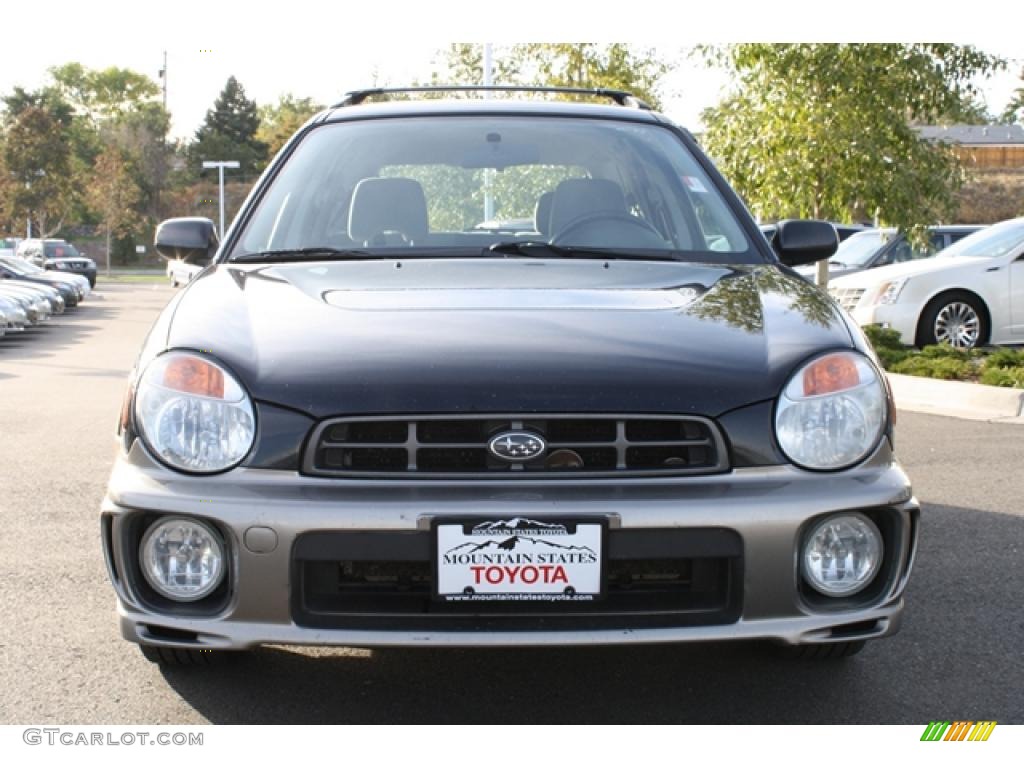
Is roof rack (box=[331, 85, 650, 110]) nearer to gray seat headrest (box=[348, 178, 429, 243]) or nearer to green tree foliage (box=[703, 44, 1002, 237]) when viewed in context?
gray seat headrest (box=[348, 178, 429, 243])

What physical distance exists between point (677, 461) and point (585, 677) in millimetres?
889

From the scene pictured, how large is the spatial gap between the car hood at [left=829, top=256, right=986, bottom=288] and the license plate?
11203 mm

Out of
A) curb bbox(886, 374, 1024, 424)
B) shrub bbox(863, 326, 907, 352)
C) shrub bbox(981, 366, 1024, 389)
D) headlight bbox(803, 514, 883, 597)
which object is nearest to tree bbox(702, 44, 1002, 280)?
shrub bbox(863, 326, 907, 352)

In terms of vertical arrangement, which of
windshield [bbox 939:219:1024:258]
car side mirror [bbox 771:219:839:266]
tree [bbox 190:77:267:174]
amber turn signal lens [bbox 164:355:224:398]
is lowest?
amber turn signal lens [bbox 164:355:224:398]

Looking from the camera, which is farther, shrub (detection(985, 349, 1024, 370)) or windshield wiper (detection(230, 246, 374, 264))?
shrub (detection(985, 349, 1024, 370))

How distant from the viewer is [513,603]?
284cm

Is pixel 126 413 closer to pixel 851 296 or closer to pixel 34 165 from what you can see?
pixel 851 296

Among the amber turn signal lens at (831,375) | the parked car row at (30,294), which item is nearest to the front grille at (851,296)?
the amber turn signal lens at (831,375)

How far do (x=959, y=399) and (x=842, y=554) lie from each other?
730 cm

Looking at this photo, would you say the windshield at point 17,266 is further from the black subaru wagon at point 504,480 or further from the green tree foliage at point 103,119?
the green tree foliage at point 103,119

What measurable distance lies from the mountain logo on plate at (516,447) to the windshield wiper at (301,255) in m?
1.20

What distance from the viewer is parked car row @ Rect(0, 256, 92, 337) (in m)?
19.7
